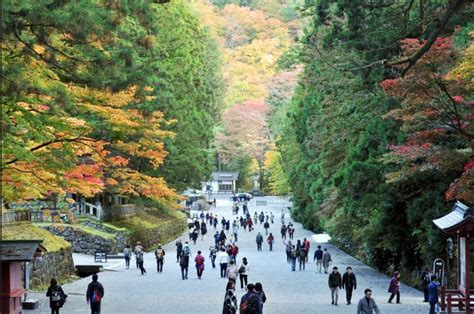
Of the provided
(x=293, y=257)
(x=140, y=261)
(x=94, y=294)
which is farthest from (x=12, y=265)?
(x=293, y=257)

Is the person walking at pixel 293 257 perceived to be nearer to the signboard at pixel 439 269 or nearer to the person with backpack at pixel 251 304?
the signboard at pixel 439 269

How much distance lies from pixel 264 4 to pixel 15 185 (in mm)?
157397

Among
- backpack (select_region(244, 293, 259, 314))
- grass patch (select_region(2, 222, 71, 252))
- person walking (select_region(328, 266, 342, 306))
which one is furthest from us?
grass patch (select_region(2, 222, 71, 252))

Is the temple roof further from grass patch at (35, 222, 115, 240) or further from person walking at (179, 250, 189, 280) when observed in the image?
grass patch at (35, 222, 115, 240)

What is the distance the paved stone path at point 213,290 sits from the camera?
957 inches

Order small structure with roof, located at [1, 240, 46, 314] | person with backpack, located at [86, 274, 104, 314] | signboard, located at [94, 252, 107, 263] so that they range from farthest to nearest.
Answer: signboard, located at [94, 252, 107, 263], person with backpack, located at [86, 274, 104, 314], small structure with roof, located at [1, 240, 46, 314]

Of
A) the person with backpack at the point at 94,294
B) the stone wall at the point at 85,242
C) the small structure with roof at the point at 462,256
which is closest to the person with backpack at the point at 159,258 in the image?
the stone wall at the point at 85,242

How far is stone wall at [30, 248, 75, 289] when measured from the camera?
2959cm

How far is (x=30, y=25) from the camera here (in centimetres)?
1527

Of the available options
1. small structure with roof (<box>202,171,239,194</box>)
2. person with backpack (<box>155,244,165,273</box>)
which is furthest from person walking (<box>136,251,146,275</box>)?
small structure with roof (<box>202,171,239,194</box>)

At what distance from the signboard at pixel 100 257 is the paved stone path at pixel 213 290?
121 centimetres

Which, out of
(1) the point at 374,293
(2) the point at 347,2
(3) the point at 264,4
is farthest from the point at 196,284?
(3) the point at 264,4

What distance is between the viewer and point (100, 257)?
130ft

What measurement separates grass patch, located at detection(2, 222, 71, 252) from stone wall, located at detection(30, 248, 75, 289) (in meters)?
0.24
